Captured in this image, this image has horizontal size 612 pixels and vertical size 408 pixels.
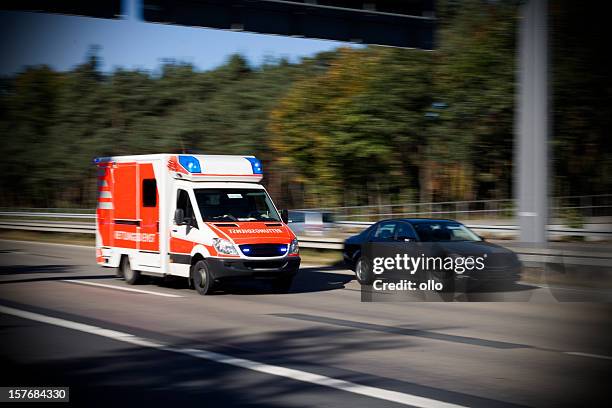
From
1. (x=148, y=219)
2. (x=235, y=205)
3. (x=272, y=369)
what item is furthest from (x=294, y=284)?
(x=272, y=369)

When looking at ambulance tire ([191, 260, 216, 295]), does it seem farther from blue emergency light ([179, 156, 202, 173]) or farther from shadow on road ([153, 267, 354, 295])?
blue emergency light ([179, 156, 202, 173])

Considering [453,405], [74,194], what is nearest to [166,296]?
[453,405]

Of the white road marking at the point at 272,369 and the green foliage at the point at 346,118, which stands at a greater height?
the green foliage at the point at 346,118

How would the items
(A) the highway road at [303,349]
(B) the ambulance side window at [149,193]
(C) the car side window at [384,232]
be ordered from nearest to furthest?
(A) the highway road at [303,349] < (C) the car side window at [384,232] < (B) the ambulance side window at [149,193]

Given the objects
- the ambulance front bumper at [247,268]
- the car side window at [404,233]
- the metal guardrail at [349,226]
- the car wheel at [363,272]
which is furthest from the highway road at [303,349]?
the metal guardrail at [349,226]

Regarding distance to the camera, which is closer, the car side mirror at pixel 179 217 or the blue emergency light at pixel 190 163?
the car side mirror at pixel 179 217

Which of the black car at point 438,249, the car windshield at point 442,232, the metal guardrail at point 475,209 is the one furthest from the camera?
the metal guardrail at point 475,209

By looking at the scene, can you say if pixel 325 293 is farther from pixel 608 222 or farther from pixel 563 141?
pixel 563 141

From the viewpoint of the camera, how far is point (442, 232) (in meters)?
16.1

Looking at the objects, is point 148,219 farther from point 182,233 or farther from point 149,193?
point 182,233

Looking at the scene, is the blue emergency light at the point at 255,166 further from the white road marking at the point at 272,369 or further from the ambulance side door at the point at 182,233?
the white road marking at the point at 272,369

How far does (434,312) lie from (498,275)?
2.37 meters

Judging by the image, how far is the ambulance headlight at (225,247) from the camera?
15492mm

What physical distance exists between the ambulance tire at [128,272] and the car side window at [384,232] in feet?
16.9
